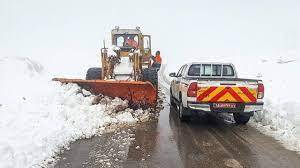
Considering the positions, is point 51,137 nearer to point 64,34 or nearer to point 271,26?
point 64,34

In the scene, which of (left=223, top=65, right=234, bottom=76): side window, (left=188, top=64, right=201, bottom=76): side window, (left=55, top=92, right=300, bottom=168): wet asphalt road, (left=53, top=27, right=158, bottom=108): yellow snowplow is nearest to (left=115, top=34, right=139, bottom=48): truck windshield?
(left=53, top=27, right=158, bottom=108): yellow snowplow

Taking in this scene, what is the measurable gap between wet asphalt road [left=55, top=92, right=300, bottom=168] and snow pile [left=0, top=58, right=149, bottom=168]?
41 cm

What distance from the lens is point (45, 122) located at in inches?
311

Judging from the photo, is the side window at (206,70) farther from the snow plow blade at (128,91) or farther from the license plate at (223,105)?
the license plate at (223,105)

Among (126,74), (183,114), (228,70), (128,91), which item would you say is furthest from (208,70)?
(126,74)

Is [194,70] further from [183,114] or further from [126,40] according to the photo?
[126,40]

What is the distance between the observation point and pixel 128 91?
37.4ft

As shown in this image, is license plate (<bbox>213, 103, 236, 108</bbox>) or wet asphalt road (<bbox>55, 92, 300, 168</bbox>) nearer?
wet asphalt road (<bbox>55, 92, 300, 168</bbox>)

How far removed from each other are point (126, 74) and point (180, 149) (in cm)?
681

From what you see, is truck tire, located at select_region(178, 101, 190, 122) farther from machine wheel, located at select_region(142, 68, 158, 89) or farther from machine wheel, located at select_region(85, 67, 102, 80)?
machine wheel, located at select_region(85, 67, 102, 80)

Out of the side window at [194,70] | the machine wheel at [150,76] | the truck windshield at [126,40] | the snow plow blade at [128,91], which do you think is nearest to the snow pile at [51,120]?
the snow plow blade at [128,91]

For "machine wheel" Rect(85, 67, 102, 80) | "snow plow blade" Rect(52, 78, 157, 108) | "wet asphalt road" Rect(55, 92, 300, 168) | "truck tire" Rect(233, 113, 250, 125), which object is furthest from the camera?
"machine wheel" Rect(85, 67, 102, 80)

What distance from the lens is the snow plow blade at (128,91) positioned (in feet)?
37.1

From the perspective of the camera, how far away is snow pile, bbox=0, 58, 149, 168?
20.3 feet
